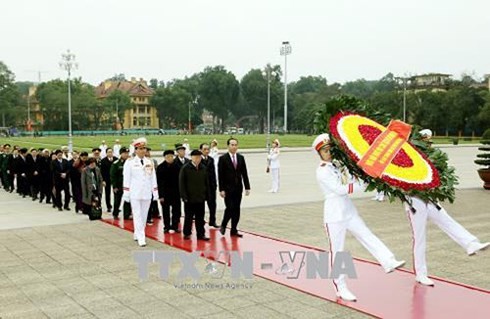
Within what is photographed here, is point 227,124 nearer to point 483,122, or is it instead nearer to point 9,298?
point 483,122

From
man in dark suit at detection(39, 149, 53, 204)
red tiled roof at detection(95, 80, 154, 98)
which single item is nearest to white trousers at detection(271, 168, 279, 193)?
man in dark suit at detection(39, 149, 53, 204)

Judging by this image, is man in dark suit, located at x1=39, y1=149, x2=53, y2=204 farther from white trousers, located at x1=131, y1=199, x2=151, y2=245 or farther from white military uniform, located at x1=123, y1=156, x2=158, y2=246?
white trousers, located at x1=131, y1=199, x2=151, y2=245

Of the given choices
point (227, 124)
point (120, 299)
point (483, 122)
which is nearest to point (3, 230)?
point (120, 299)

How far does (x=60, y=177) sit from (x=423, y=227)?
33.3 feet

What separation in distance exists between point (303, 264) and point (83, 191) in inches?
257

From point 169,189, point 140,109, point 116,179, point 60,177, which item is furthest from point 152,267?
point 140,109

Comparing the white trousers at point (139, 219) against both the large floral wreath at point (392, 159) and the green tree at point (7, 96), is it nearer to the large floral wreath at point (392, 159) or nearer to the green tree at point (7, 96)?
the large floral wreath at point (392, 159)

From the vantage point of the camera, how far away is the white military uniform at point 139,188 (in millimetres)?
9109

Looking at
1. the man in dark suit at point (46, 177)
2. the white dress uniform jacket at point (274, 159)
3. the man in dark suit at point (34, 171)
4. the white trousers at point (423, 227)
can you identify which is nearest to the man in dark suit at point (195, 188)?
the white trousers at point (423, 227)

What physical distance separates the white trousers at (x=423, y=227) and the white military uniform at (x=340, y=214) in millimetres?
726

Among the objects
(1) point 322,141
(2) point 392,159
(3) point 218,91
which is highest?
(3) point 218,91

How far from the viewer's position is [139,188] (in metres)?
9.12

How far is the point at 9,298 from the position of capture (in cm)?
625

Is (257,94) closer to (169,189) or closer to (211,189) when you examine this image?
(211,189)
